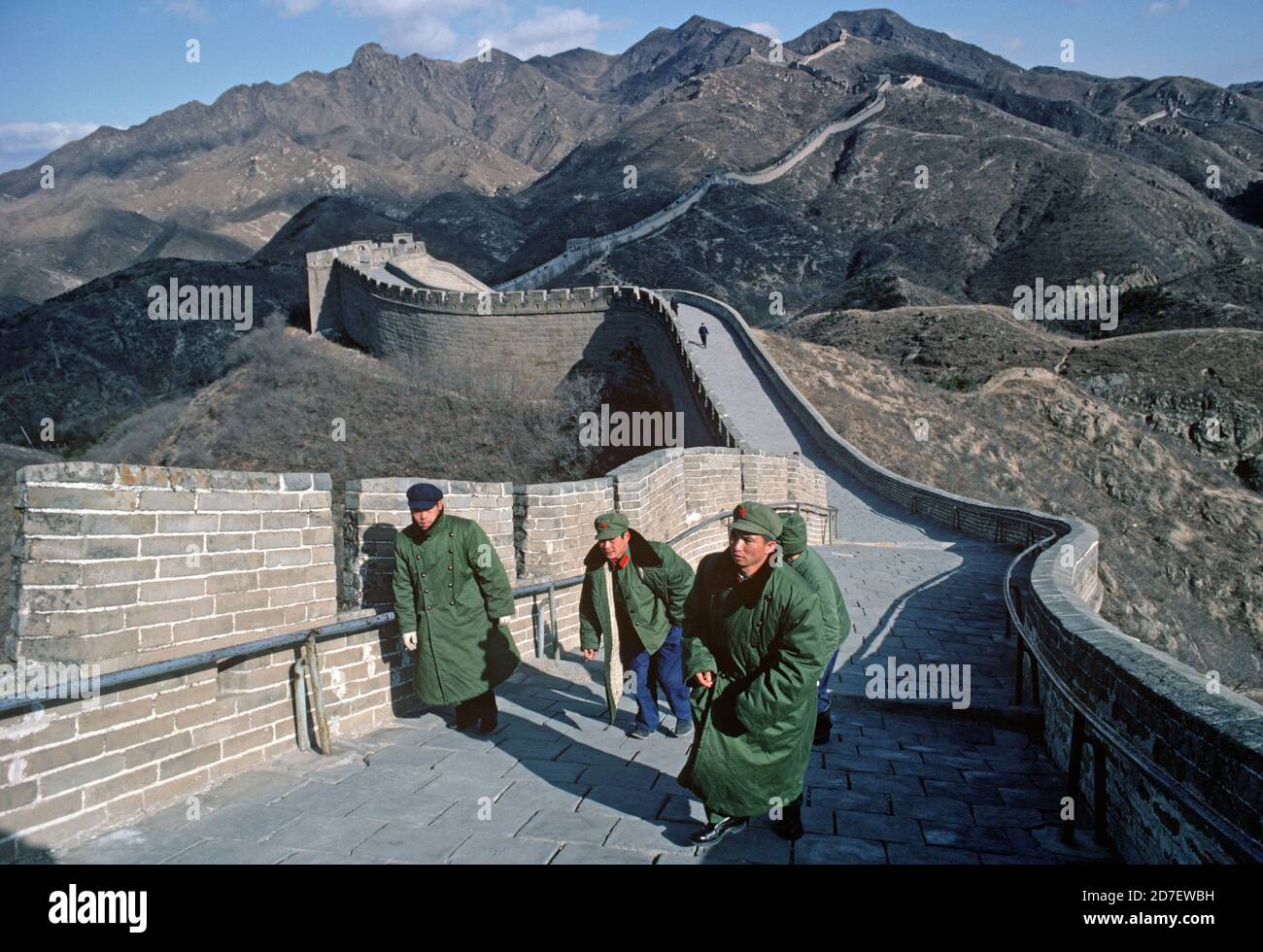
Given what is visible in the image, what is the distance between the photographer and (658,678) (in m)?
5.19

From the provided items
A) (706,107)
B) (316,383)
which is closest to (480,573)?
(316,383)

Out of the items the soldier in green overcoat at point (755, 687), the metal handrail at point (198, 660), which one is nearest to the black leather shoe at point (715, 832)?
the soldier in green overcoat at point (755, 687)

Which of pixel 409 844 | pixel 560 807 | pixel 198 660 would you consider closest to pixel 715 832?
pixel 560 807

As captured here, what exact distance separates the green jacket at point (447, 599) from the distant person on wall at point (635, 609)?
0.60m

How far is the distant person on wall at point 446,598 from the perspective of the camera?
4594 mm

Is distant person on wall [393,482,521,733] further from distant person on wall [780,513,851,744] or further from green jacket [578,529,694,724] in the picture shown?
distant person on wall [780,513,851,744]

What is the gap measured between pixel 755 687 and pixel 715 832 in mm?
657

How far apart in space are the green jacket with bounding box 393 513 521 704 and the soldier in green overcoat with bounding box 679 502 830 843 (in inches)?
63.0

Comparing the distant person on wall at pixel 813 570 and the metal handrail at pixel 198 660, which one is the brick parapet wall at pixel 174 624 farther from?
the distant person on wall at pixel 813 570

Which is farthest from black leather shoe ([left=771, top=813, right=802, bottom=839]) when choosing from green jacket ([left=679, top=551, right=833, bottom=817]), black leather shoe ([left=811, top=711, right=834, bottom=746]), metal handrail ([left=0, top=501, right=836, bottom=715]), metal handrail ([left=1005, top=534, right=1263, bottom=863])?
metal handrail ([left=0, top=501, right=836, bottom=715])

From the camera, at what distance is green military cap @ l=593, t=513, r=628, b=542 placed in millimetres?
4785

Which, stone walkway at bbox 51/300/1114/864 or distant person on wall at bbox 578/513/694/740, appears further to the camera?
Answer: distant person on wall at bbox 578/513/694/740

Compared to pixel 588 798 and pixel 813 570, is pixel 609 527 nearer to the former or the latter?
pixel 813 570
